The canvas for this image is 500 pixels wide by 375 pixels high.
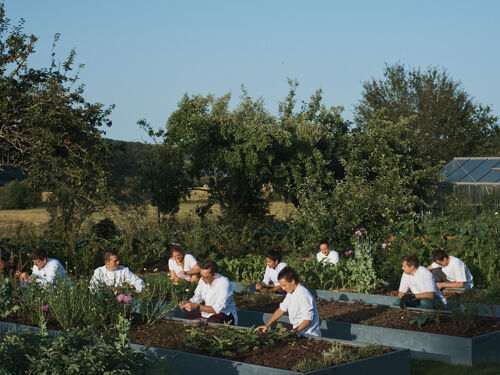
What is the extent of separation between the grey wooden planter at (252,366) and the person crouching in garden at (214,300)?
188 centimetres

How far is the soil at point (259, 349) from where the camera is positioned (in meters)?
7.29

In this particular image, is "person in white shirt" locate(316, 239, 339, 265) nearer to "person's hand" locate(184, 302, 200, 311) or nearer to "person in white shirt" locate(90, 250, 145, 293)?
"person in white shirt" locate(90, 250, 145, 293)

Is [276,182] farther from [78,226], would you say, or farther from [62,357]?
[62,357]

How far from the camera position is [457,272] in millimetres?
11836

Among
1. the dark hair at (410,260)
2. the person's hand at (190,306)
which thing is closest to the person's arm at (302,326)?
the person's hand at (190,306)

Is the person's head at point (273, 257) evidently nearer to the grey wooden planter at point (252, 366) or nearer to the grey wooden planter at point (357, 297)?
the grey wooden planter at point (357, 297)

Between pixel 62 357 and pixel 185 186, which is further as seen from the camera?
pixel 185 186

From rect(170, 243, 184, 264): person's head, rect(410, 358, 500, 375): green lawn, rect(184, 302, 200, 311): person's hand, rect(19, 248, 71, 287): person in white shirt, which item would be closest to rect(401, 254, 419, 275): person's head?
rect(410, 358, 500, 375): green lawn

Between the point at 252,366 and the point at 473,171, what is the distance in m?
26.3

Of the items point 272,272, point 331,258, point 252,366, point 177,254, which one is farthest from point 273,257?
point 252,366

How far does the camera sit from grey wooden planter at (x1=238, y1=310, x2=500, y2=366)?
8.43 metres

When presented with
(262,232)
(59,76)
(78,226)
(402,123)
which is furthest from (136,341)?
(402,123)

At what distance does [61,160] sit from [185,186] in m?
7.75

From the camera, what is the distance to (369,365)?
7.06 m
